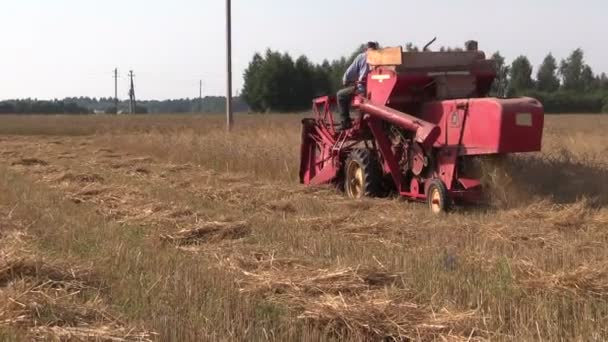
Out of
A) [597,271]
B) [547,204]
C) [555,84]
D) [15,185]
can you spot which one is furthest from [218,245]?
[555,84]

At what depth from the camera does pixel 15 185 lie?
11.7m

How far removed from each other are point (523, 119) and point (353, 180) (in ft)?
10.4

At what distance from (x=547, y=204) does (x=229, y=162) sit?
860 centimetres

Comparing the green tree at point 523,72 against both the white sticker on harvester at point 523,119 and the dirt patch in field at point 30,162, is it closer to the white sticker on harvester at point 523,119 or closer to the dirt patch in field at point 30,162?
the dirt patch in field at point 30,162

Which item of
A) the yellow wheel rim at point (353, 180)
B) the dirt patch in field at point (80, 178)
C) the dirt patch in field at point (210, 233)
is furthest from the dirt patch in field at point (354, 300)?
the dirt patch in field at point (80, 178)

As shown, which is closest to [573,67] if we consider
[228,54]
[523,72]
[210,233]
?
[523,72]

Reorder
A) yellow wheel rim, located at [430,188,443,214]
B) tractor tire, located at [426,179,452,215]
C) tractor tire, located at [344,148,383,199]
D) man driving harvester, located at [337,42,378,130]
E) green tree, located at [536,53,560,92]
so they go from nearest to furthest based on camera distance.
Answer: tractor tire, located at [426,179,452,215] < yellow wheel rim, located at [430,188,443,214] < tractor tire, located at [344,148,383,199] < man driving harvester, located at [337,42,378,130] < green tree, located at [536,53,560,92]

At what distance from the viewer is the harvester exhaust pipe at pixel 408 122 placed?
28.4 feet

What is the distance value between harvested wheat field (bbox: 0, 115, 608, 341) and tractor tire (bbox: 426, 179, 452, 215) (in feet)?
0.51

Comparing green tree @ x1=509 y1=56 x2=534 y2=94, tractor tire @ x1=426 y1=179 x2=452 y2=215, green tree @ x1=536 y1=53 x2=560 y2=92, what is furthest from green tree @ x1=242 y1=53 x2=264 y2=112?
tractor tire @ x1=426 y1=179 x2=452 y2=215

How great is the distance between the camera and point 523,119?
26.8 feet

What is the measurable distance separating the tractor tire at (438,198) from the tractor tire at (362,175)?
119 cm

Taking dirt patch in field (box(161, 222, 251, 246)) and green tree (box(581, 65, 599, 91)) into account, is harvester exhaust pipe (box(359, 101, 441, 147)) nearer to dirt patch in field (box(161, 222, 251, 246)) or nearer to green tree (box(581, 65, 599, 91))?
dirt patch in field (box(161, 222, 251, 246))

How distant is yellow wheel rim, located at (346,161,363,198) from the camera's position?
1051cm
